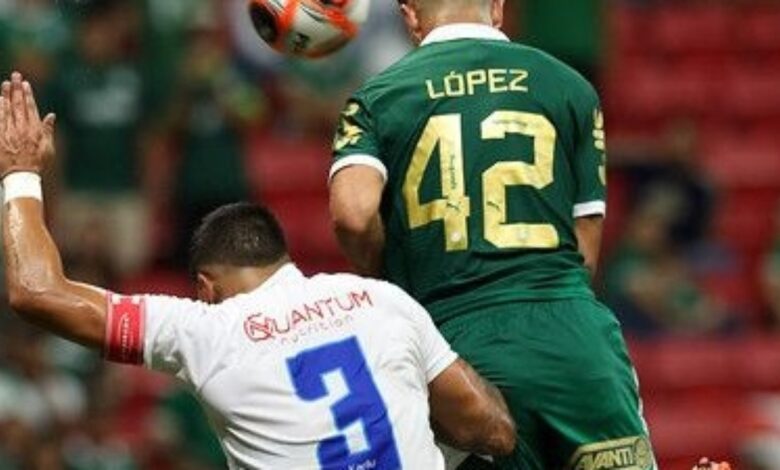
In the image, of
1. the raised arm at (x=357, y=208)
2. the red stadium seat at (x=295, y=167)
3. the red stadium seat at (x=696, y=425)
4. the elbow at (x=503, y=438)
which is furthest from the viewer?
the red stadium seat at (x=295, y=167)

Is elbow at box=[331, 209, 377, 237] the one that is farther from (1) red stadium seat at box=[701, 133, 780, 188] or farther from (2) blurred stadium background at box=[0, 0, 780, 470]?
(1) red stadium seat at box=[701, 133, 780, 188]

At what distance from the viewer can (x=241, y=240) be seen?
20.2 ft

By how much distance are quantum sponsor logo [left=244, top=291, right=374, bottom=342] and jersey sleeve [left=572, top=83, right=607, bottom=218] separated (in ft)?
2.55

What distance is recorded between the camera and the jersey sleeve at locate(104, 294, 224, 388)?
5.96 m

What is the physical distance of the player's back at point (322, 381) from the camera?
19.4 feet

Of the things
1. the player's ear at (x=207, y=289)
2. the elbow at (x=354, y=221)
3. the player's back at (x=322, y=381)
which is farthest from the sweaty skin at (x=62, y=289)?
the elbow at (x=354, y=221)

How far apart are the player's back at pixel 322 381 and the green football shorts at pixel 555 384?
0.30 m

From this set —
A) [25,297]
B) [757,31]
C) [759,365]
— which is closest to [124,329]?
[25,297]

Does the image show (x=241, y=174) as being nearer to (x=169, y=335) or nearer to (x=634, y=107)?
(x=634, y=107)

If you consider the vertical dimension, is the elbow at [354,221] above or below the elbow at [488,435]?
above

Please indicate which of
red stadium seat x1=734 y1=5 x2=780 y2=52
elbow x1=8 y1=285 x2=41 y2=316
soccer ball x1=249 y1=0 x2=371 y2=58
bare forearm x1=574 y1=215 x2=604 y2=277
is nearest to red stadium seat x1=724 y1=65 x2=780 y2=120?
red stadium seat x1=734 y1=5 x2=780 y2=52

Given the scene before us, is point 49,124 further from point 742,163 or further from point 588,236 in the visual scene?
point 742,163

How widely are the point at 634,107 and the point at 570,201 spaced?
395 inches

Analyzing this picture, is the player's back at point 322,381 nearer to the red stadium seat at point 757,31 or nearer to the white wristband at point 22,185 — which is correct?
the white wristband at point 22,185
